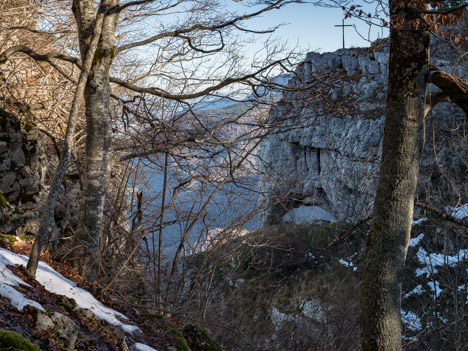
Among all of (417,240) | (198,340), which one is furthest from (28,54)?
(417,240)

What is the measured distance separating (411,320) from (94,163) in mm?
10234

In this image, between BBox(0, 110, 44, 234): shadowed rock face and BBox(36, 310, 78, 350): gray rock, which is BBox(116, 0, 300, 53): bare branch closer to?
BBox(0, 110, 44, 234): shadowed rock face

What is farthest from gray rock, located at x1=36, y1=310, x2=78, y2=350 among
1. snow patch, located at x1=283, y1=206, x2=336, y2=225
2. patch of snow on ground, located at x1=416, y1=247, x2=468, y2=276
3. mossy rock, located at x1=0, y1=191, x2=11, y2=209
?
patch of snow on ground, located at x1=416, y1=247, x2=468, y2=276

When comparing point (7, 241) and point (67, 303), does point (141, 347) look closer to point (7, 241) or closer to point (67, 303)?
point (67, 303)

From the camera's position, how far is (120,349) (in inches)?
144

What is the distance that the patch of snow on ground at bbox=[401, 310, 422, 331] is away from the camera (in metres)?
12.4

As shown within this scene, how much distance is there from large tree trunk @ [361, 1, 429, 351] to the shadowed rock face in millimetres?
4781

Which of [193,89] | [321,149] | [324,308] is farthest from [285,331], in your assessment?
[321,149]

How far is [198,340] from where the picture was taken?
5293mm

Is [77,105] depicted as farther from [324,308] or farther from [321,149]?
[321,149]

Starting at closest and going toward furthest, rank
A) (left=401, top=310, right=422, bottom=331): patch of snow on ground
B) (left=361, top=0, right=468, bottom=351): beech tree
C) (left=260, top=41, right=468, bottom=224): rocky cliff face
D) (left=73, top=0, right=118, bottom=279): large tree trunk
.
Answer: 1. (left=361, top=0, right=468, bottom=351): beech tree
2. (left=73, top=0, right=118, bottom=279): large tree trunk
3. (left=260, top=41, right=468, bottom=224): rocky cliff face
4. (left=401, top=310, right=422, bottom=331): patch of snow on ground

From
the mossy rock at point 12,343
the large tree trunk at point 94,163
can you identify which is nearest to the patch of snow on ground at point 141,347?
the mossy rock at point 12,343

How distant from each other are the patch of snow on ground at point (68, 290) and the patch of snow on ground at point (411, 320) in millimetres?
9872

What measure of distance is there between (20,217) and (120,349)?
330 cm
